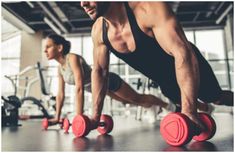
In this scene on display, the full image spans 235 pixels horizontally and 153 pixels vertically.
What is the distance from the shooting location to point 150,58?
3.70 feet

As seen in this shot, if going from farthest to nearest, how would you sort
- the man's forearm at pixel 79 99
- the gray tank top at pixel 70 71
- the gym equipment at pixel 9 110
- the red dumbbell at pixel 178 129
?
1. the gym equipment at pixel 9 110
2. the gray tank top at pixel 70 71
3. the man's forearm at pixel 79 99
4. the red dumbbell at pixel 178 129

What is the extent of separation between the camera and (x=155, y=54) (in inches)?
43.5

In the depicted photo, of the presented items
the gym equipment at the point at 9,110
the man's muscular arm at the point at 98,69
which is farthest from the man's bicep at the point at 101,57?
the gym equipment at the point at 9,110

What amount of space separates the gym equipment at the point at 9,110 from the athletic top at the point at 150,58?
1536 mm

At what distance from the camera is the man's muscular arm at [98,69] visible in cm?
124

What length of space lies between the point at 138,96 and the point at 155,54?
1.12 metres

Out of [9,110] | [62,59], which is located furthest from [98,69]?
[9,110]

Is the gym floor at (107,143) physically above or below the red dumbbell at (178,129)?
below

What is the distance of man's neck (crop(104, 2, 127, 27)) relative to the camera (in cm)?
107

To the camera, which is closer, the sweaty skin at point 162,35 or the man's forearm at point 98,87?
the sweaty skin at point 162,35

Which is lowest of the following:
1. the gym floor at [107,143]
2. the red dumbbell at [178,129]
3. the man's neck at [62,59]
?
the gym floor at [107,143]

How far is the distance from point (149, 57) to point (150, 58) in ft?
0.04

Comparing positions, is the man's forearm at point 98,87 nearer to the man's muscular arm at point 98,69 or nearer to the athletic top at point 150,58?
the man's muscular arm at point 98,69

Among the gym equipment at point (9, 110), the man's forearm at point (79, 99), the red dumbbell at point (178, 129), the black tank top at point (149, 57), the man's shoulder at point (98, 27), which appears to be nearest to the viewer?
the red dumbbell at point (178, 129)
